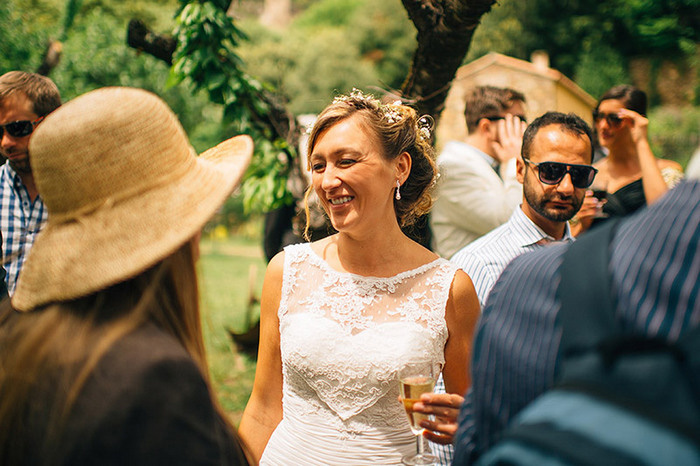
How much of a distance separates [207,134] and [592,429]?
2413 centimetres

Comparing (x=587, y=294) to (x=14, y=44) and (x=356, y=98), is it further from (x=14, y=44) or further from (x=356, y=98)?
(x=14, y=44)

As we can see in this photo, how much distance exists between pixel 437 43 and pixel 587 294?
10.5ft

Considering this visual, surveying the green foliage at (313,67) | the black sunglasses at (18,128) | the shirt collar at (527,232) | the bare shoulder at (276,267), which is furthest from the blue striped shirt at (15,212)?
the green foliage at (313,67)

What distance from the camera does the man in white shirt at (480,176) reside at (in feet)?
13.8

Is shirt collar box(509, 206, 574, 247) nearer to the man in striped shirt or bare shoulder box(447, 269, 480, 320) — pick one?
the man in striped shirt

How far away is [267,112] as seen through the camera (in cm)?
485

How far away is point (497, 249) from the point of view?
120 inches

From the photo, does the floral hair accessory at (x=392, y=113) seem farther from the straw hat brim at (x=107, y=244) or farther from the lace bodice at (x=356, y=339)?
the straw hat brim at (x=107, y=244)

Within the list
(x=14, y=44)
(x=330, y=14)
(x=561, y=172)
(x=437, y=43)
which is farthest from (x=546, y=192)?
(x=330, y=14)

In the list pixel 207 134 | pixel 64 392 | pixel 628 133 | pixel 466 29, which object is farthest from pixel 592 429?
pixel 207 134

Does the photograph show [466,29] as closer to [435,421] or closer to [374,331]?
[374,331]

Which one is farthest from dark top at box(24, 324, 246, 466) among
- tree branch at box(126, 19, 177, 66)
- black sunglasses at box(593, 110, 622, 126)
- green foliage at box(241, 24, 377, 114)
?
green foliage at box(241, 24, 377, 114)

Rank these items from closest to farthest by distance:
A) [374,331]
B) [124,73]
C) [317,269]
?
1. [374,331]
2. [317,269]
3. [124,73]

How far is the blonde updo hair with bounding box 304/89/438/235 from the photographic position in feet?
8.99
